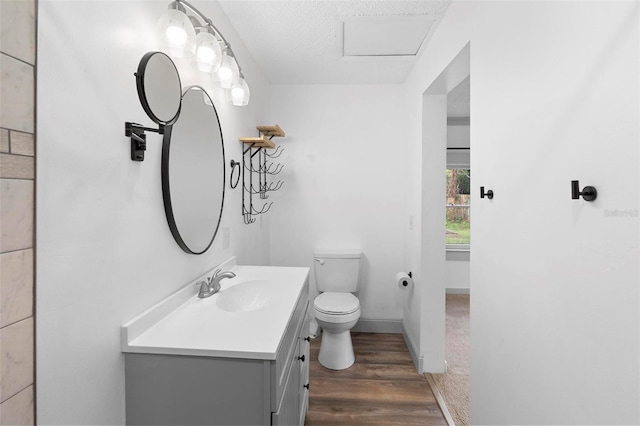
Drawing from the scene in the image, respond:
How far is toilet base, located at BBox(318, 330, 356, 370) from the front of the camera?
91.2 inches

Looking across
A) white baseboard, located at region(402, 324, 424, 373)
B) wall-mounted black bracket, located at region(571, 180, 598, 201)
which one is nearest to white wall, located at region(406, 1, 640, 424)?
wall-mounted black bracket, located at region(571, 180, 598, 201)

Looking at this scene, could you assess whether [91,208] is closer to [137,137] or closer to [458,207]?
[137,137]

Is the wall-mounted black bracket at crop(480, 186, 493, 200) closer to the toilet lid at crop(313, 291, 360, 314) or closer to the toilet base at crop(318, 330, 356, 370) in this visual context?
the toilet lid at crop(313, 291, 360, 314)

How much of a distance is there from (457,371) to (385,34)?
2418mm

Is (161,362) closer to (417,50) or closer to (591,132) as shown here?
(591,132)

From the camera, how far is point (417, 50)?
218 centimetres

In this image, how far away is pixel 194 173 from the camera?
1412 mm

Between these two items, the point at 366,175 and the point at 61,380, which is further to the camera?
the point at 366,175

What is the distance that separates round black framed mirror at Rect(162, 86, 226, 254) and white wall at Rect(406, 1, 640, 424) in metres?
1.27

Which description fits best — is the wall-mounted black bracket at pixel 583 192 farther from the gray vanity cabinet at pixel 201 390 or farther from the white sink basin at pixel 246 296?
the white sink basin at pixel 246 296

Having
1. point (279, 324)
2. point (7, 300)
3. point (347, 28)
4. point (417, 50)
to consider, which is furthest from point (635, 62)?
point (417, 50)


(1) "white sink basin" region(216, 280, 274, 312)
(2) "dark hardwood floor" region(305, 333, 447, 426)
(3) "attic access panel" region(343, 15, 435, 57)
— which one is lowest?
(2) "dark hardwood floor" region(305, 333, 447, 426)

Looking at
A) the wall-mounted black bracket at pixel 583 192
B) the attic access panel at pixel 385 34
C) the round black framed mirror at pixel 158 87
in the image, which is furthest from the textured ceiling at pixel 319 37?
the wall-mounted black bracket at pixel 583 192

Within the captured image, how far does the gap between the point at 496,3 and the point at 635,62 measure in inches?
29.3
